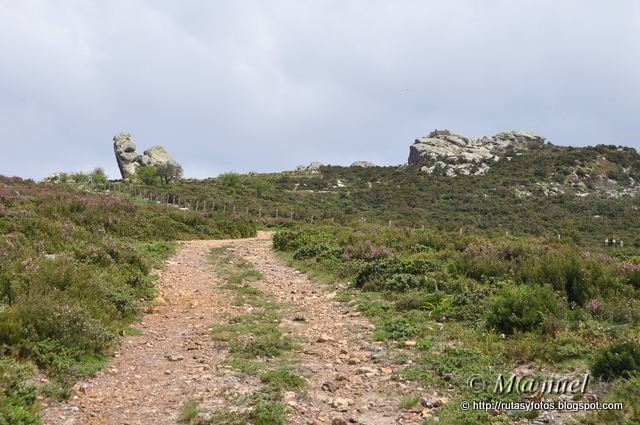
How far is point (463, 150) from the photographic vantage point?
91.0m

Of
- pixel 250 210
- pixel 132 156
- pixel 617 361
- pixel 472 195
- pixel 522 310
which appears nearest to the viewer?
pixel 617 361

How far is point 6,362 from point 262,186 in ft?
200

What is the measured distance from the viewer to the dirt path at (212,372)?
18.9 ft

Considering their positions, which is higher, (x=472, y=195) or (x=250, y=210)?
(x=472, y=195)

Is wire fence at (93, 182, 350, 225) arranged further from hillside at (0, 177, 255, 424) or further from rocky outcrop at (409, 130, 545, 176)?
rocky outcrop at (409, 130, 545, 176)

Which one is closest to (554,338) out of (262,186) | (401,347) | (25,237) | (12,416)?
(401,347)

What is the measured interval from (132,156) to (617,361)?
92.8 m

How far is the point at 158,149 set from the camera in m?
92.4

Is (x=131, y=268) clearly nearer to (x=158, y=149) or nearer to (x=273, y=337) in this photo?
(x=273, y=337)

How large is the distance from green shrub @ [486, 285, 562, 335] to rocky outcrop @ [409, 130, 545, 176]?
225ft

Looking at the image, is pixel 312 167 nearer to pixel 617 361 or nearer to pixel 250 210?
pixel 250 210

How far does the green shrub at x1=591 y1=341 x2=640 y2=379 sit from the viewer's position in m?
6.06

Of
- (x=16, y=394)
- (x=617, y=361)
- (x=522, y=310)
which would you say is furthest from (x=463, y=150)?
(x=16, y=394)

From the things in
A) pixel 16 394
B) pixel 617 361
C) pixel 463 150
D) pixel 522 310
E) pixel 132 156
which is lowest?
pixel 16 394
